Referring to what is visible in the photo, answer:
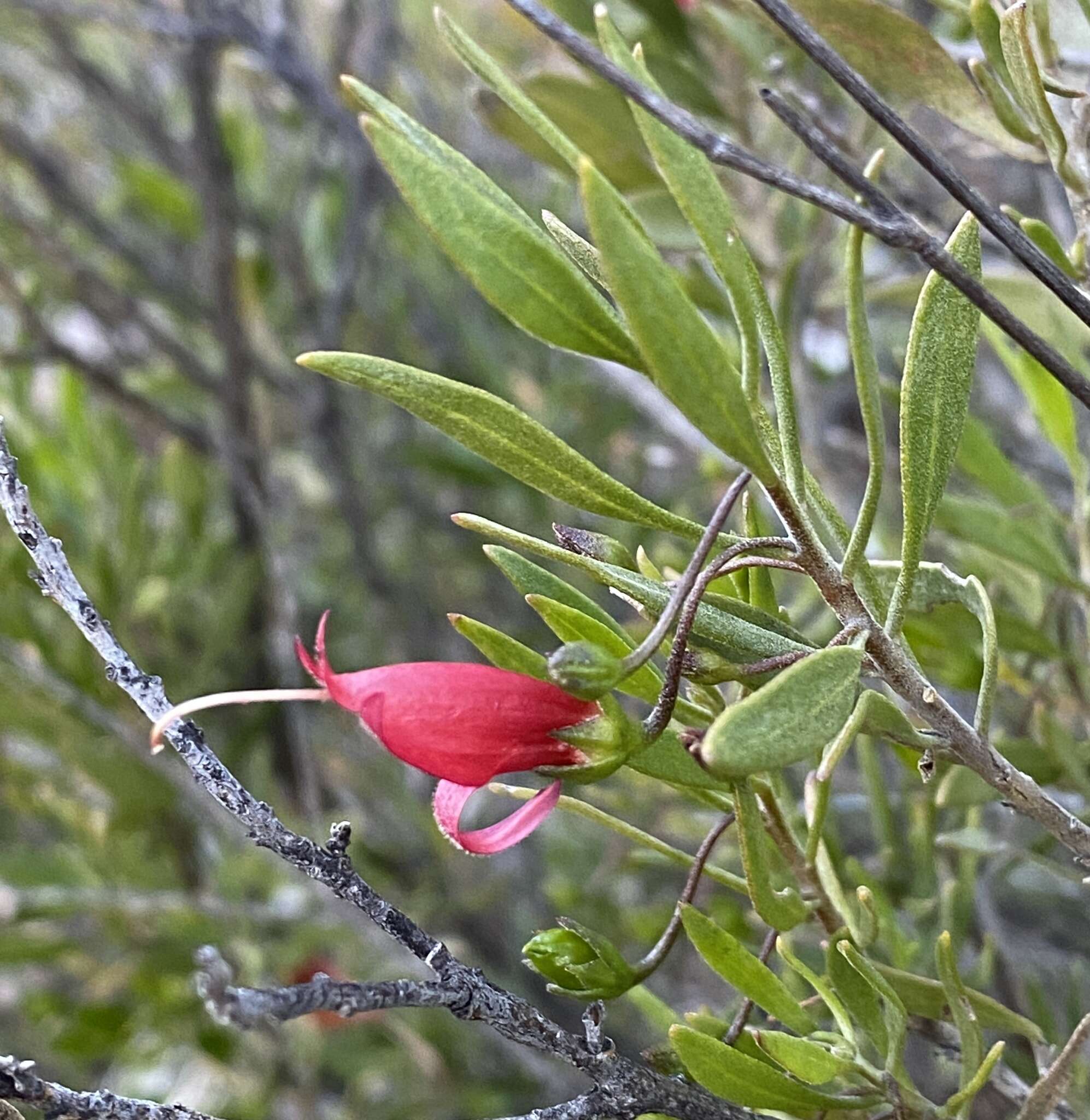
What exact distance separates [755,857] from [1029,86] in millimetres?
293

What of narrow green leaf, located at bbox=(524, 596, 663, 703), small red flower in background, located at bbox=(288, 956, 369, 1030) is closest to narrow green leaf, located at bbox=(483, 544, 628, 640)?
narrow green leaf, located at bbox=(524, 596, 663, 703)

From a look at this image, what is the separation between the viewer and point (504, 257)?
29 centimetres

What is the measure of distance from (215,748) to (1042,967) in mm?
816

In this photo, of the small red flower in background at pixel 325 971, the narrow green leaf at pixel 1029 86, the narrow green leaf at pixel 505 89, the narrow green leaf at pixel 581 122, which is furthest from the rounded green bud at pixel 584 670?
the small red flower in background at pixel 325 971

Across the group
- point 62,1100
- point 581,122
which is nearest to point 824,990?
point 62,1100

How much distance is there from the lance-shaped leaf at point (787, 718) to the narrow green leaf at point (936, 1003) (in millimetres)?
174

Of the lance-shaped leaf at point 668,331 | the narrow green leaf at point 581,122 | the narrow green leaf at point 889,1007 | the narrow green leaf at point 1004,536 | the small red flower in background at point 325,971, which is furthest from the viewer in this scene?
the small red flower in background at point 325,971

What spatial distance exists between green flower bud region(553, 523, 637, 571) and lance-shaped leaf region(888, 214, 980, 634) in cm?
9

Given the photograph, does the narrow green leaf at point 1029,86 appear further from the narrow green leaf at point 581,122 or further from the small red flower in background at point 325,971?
the small red flower in background at point 325,971

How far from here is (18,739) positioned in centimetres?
123

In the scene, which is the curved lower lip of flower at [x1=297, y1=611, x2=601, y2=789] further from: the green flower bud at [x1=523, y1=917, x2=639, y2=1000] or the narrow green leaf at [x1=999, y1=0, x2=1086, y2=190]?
the narrow green leaf at [x1=999, y1=0, x2=1086, y2=190]

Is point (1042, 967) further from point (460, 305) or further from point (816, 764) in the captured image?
point (460, 305)

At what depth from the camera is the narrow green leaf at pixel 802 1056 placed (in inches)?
14.0

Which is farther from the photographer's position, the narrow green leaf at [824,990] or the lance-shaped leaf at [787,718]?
the narrow green leaf at [824,990]
